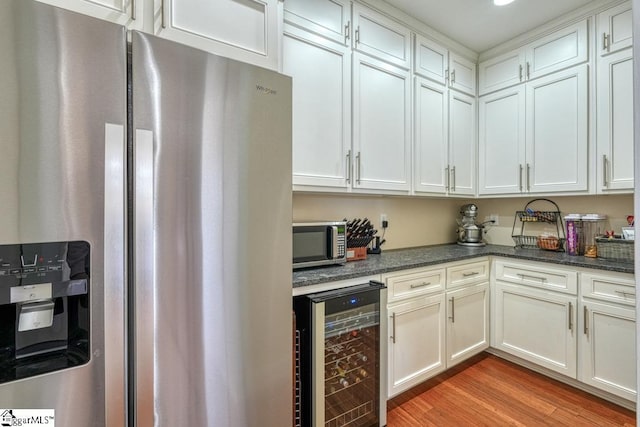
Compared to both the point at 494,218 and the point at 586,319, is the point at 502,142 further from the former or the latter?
the point at 586,319

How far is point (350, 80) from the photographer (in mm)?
1920

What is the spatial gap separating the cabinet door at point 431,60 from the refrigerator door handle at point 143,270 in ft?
6.88

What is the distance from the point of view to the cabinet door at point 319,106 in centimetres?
169

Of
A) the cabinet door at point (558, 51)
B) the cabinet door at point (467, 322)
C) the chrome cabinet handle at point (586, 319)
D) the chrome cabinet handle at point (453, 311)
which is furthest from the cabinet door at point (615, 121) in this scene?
the chrome cabinet handle at point (453, 311)

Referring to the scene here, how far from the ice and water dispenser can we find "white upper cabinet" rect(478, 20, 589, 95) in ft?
10.2

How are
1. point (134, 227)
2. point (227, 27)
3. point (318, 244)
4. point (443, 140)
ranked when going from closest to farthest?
point (134, 227)
point (227, 27)
point (318, 244)
point (443, 140)

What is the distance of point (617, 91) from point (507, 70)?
0.80 metres

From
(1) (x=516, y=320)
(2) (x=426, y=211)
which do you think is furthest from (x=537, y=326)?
(2) (x=426, y=211)

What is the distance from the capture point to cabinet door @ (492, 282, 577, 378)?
80.6 inches

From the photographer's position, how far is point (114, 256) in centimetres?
81

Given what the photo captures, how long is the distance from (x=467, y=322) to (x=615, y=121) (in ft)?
5.61

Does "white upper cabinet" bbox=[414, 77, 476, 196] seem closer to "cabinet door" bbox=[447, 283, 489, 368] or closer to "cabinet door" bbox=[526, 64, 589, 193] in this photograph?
"cabinet door" bbox=[526, 64, 589, 193]

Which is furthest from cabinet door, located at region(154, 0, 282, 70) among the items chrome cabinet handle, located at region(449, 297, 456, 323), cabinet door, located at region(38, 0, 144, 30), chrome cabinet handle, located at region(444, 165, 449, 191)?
chrome cabinet handle, located at region(449, 297, 456, 323)

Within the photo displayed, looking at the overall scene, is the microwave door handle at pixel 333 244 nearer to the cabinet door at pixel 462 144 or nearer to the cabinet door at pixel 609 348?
the cabinet door at pixel 462 144
